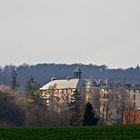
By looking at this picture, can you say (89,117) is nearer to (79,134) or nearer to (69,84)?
(79,134)

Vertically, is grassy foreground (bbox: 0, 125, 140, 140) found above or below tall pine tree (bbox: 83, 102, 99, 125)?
below

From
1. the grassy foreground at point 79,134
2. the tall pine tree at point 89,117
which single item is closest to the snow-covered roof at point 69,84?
the tall pine tree at point 89,117

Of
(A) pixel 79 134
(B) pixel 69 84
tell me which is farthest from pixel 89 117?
(B) pixel 69 84

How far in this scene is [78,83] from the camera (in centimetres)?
17588

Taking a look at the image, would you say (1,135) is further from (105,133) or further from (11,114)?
(11,114)

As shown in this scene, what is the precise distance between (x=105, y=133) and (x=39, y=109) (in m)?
65.7

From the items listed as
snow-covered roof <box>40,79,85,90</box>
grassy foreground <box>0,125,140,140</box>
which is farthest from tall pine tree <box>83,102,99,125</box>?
snow-covered roof <box>40,79,85,90</box>

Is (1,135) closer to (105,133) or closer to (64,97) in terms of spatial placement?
(105,133)

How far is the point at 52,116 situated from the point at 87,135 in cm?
5887

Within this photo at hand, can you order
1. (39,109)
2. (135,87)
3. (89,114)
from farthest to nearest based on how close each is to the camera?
(135,87) → (39,109) → (89,114)

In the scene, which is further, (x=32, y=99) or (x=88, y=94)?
(x=88, y=94)

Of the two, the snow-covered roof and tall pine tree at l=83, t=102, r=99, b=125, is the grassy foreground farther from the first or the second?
the snow-covered roof

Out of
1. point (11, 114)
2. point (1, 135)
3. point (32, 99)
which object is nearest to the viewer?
point (1, 135)

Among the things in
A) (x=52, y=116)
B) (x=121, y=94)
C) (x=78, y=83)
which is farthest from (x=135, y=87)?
(x=52, y=116)
